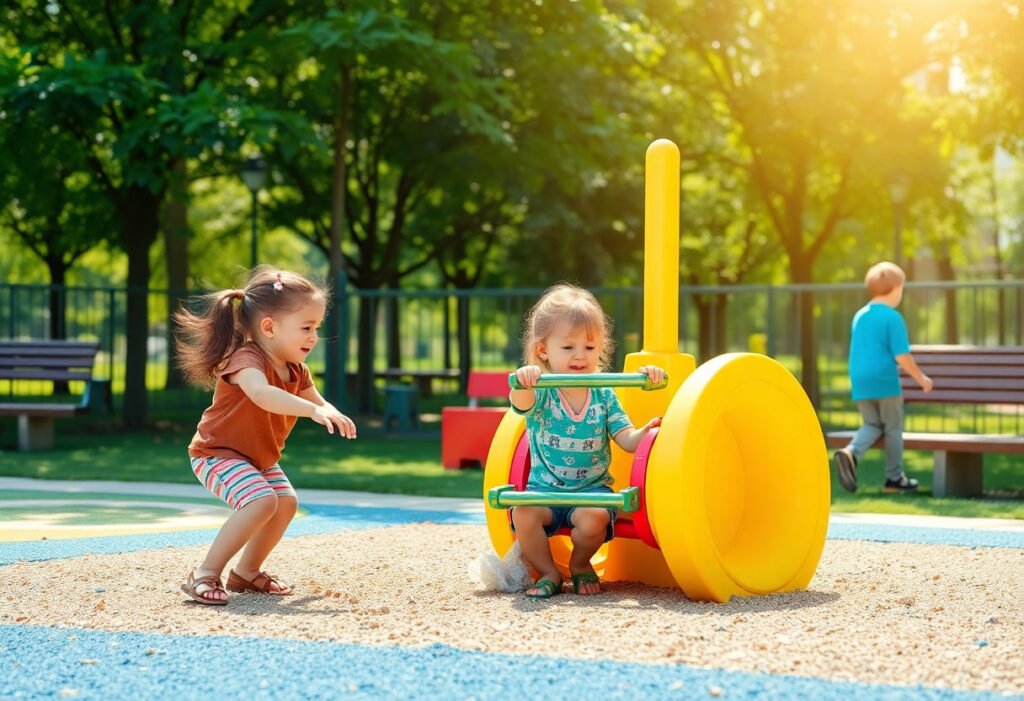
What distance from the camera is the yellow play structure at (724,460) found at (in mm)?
5461

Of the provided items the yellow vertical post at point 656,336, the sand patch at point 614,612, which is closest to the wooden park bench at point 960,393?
the sand patch at point 614,612

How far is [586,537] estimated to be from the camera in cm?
546

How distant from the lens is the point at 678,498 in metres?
5.08

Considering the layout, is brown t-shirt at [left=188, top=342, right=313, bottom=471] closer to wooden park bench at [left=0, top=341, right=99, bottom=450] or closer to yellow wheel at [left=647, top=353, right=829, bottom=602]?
yellow wheel at [left=647, top=353, right=829, bottom=602]

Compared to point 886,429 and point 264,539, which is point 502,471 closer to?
point 264,539

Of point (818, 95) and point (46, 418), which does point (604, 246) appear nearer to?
point (818, 95)

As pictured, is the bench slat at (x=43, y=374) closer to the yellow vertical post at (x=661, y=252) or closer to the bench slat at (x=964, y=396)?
the bench slat at (x=964, y=396)

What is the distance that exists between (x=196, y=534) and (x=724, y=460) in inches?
130

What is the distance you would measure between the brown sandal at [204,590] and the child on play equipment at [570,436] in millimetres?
1227

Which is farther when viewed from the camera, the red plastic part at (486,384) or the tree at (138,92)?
the tree at (138,92)

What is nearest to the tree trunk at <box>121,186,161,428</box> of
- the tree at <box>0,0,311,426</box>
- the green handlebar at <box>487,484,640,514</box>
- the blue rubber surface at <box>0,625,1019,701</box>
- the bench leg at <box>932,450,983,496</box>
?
the tree at <box>0,0,311,426</box>

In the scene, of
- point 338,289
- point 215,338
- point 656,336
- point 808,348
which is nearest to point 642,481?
point 656,336

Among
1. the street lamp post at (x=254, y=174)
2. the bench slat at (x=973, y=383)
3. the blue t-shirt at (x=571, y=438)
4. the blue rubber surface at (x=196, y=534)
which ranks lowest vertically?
the blue rubber surface at (x=196, y=534)

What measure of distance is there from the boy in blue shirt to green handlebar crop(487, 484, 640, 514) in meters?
5.06
